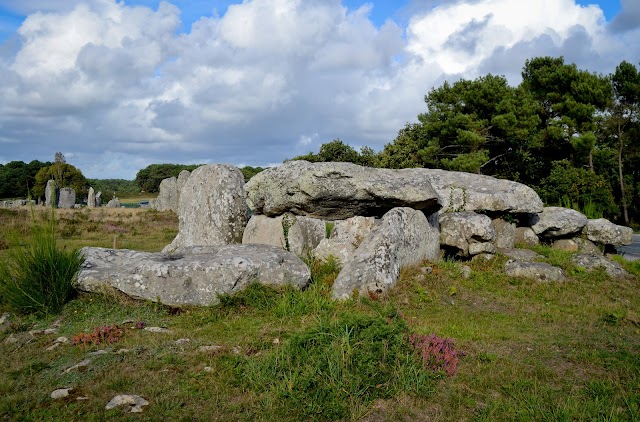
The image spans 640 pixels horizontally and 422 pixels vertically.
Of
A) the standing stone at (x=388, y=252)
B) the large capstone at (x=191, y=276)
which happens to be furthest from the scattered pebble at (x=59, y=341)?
the standing stone at (x=388, y=252)

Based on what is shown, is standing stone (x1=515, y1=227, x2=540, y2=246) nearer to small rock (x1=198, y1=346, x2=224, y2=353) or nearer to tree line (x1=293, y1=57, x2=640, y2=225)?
small rock (x1=198, y1=346, x2=224, y2=353)

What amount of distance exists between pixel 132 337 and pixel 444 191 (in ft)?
40.9

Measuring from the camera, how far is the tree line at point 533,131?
36094mm

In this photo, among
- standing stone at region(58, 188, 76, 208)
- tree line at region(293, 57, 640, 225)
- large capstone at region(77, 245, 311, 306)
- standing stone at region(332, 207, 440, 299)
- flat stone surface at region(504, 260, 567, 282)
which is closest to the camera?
large capstone at region(77, 245, 311, 306)

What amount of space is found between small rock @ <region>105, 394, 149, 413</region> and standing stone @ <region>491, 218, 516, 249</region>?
13.8 m

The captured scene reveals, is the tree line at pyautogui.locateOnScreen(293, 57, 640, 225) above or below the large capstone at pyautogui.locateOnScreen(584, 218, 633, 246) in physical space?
above

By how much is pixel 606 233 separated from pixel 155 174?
10290 centimetres

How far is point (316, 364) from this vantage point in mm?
6305

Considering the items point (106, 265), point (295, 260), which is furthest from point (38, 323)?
point (295, 260)

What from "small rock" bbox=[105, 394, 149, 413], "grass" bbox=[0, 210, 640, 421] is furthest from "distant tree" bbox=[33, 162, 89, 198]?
"small rock" bbox=[105, 394, 149, 413]

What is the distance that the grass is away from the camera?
19.5 feet

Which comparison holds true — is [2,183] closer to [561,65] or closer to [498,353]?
[561,65]

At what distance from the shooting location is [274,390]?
6.16m

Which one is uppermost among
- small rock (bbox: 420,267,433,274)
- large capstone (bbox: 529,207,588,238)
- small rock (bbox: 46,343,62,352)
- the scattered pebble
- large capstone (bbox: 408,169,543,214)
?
large capstone (bbox: 408,169,543,214)
